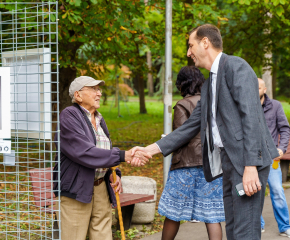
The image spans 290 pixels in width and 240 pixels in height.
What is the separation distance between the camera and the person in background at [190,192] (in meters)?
3.93

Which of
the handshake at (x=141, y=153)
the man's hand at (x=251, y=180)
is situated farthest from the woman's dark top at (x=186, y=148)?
the man's hand at (x=251, y=180)

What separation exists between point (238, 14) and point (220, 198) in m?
11.2

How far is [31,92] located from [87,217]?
4.00ft

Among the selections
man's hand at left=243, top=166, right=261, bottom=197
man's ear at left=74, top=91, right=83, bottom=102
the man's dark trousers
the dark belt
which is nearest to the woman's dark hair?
man's ear at left=74, top=91, right=83, bottom=102

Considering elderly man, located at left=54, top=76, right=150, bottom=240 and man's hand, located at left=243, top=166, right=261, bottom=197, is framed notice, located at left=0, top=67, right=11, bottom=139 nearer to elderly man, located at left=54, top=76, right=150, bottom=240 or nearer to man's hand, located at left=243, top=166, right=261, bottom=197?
elderly man, located at left=54, top=76, right=150, bottom=240

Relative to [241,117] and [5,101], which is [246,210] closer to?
[241,117]

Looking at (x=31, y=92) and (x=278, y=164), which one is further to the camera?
(x=278, y=164)

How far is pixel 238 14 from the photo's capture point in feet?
45.7

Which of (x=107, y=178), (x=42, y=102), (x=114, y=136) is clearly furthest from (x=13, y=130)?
(x=114, y=136)

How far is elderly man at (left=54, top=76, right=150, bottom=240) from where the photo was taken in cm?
322

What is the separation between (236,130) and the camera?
271 cm

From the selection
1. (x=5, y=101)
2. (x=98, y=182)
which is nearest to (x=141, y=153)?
(x=98, y=182)

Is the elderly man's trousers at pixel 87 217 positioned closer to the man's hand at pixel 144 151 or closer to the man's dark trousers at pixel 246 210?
the man's hand at pixel 144 151

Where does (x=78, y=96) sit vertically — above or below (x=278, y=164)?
above
